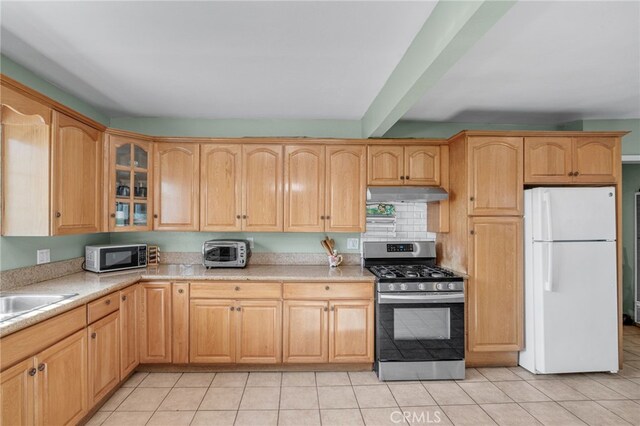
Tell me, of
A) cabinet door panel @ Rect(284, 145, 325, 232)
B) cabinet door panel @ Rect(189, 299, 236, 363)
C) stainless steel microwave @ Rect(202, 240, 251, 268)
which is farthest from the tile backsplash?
cabinet door panel @ Rect(189, 299, 236, 363)

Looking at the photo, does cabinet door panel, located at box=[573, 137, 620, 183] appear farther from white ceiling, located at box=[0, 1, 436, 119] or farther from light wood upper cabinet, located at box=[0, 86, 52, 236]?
light wood upper cabinet, located at box=[0, 86, 52, 236]

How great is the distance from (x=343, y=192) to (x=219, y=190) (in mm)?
1227

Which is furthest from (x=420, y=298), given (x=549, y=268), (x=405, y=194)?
(x=549, y=268)

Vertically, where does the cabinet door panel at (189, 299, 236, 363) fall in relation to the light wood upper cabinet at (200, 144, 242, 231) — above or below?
below

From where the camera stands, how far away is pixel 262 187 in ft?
10.7

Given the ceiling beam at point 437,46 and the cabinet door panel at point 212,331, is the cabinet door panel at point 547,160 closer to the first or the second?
the ceiling beam at point 437,46

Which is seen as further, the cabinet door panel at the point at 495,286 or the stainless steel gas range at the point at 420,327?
the cabinet door panel at the point at 495,286

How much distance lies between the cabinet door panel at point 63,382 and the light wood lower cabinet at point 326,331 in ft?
4.79

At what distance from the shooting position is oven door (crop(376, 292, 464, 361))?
2812 mm

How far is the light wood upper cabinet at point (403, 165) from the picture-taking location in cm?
330

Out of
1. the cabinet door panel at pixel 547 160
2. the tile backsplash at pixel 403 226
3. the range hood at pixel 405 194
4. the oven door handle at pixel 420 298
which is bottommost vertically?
the oven door handle at pixel 420 298

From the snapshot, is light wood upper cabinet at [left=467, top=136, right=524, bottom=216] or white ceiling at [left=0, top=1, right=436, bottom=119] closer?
white ceiling at [left=0, top=1, right=436, bottom=119]

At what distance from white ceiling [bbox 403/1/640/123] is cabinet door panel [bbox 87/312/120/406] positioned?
10.2ft

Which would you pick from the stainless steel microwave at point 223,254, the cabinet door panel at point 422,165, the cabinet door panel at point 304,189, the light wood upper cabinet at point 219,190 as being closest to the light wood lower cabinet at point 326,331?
the stainless steel microwave at point 223,254
